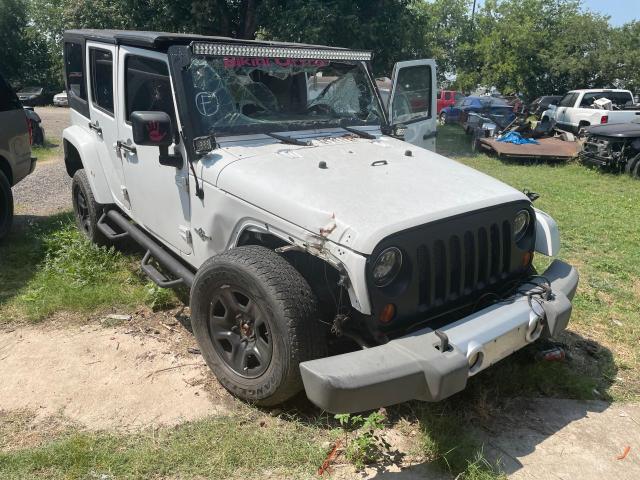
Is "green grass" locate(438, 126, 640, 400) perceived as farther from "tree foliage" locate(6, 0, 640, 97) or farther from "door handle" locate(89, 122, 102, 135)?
"tree foliage" locate(6, 0, 640, 97)

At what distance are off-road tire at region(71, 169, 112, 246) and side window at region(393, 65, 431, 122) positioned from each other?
126 inches

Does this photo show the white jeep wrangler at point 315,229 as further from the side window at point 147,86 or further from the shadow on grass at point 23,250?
the shadow on grass at point 23,250

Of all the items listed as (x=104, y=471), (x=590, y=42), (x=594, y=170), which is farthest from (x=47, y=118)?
(x=590, y=42)

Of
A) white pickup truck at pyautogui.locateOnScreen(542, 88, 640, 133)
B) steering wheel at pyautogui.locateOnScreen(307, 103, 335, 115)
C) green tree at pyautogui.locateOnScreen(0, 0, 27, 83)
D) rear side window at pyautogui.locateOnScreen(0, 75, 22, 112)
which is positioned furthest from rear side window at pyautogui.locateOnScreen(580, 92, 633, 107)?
green tree at pyautogui.locateOnScreen(0, 0, 27, 83)

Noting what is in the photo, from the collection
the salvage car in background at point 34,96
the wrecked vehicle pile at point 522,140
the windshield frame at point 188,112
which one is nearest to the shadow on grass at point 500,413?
the windshield frame at point 188,112

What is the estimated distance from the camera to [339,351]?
341cm

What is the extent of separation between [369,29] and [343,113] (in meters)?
9.40

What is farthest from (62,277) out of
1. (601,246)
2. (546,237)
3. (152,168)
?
(601,246)

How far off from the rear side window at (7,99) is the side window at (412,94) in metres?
4.24

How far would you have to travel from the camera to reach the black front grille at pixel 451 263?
9.46 ft

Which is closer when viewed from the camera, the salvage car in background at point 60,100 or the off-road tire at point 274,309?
the off-road tire at point 274,309

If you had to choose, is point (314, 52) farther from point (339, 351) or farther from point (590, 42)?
point (590, 42)

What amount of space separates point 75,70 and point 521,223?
4.39 m

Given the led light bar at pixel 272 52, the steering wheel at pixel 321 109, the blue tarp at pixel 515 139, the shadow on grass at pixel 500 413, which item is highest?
the led light bar at pixel 272 52
